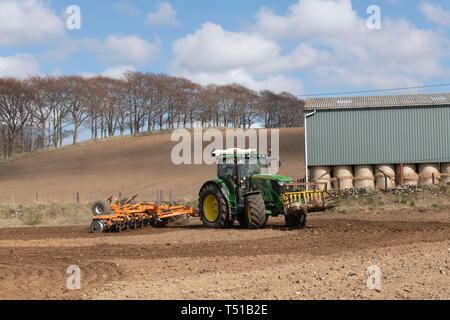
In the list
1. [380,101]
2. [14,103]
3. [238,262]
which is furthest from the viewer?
[14,103]

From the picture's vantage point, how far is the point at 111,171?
47.5 metres

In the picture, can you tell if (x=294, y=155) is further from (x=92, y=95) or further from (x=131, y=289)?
(x=131, y=289)

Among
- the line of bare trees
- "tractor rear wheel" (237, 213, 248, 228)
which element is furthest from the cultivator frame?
the line of bare trees

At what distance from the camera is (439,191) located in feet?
76.4

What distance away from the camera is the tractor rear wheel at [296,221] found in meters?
16.0

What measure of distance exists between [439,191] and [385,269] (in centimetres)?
1638

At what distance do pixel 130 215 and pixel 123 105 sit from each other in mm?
53331

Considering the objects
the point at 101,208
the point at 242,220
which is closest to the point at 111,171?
the point at 101,208

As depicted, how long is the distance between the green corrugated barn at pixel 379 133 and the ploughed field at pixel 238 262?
13664mm

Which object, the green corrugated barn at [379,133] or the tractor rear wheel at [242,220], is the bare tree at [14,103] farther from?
the tractor rear wheel at [242,220]

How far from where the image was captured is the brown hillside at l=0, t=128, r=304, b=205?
121 feet

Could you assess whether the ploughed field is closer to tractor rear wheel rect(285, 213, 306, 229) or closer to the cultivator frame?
tractor rear wheel rect(285, 213, 306, 229)

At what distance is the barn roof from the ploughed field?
48.4 ft

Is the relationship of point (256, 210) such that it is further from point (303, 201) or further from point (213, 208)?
point (213, 208)
